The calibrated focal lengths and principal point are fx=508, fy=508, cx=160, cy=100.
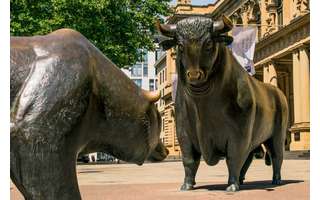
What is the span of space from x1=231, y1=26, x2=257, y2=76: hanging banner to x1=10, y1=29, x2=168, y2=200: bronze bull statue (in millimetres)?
15549

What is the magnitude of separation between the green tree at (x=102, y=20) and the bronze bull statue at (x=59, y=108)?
19.9m

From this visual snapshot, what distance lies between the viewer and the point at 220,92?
5.94m

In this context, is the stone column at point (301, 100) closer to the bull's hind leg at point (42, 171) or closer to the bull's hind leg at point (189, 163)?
the bull's hind leg at point (189, 163)

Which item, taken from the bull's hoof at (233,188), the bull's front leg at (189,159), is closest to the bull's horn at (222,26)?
the bull's front leg at (189,159)

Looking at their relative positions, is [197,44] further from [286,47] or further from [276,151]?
[286,47]

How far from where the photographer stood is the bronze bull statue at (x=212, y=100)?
542 cm

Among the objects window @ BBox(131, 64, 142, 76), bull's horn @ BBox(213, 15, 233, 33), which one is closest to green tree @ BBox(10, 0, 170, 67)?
bull's horn @ BBox(213, 15, 233, 33)

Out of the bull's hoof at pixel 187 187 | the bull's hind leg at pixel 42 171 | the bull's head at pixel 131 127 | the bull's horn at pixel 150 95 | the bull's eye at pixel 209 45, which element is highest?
the bull's eye at pixel 209 45

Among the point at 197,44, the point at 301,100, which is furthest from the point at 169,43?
the point at 301,100

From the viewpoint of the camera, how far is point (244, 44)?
18078 millimetres

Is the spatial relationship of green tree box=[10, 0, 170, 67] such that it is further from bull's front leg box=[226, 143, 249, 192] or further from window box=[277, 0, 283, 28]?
window box=[277, 0, 283, 28]

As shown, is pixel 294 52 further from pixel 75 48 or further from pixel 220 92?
pixel 75 48

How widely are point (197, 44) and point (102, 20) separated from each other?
1896 cm
